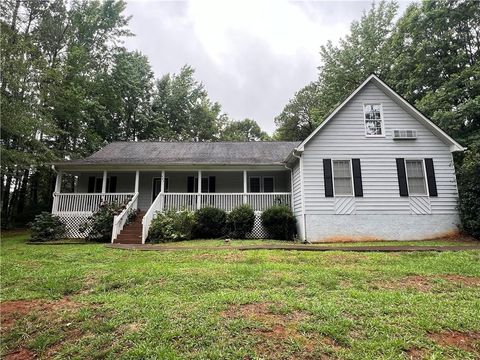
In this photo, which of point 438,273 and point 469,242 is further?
point 469,242

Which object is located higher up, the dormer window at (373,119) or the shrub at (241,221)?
the dormer window at (373,119)

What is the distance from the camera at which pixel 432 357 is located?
3.03 meters

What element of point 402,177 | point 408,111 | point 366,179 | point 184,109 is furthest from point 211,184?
point 184,109

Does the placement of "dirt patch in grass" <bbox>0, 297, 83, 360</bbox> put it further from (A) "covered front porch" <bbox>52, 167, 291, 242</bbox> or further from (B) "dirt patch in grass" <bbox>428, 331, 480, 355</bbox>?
(A) "covered front porch" <bbox>52, 167, 291, 242</bbox>

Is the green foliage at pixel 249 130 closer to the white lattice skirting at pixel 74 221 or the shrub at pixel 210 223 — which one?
the shrub at pixel 210 223

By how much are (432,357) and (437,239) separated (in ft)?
32.6

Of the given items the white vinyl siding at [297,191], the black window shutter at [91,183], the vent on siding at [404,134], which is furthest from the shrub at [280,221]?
the black window shutter at [91,183]

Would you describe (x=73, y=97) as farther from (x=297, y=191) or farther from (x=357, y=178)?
(x=357, y=178)

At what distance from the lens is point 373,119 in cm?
1232

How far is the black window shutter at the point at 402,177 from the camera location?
11641 millimetres

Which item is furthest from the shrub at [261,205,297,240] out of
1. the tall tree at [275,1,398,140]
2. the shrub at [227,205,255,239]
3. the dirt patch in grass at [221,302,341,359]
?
the tall tree at [275,1,398,140]

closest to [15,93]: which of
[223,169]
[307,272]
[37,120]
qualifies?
[37,120]

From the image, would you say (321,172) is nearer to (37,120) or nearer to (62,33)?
(37,120)

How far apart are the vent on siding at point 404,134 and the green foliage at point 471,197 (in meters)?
2.28
